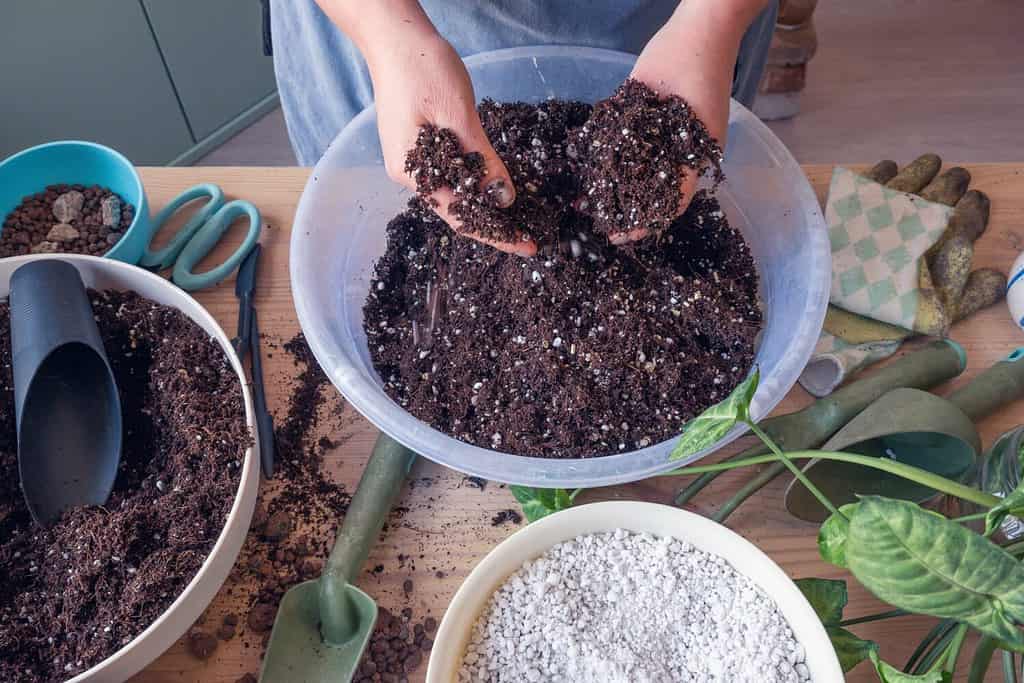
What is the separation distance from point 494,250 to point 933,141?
1835 mm

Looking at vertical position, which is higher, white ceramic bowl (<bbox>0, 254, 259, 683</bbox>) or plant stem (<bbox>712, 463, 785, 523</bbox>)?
white ceramic bowl (<bbox>0, 254, 259, 683</bbox>)

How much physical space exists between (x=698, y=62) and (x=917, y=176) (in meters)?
0.45

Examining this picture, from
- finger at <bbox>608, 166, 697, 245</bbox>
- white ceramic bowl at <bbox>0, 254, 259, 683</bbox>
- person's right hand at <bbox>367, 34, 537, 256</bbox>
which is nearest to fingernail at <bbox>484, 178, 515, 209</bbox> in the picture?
person's right hand at <bbox>367, 34, 537, 256</bbox>

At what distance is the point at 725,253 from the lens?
796mm

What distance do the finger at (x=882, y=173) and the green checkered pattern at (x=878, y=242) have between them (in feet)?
0.15

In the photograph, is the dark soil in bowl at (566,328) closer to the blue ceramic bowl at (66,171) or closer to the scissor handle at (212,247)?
the scissor handle at (212,247)

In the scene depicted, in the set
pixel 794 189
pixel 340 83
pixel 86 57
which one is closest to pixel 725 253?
pixel 794 189

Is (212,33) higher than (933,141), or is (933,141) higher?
(212,33)

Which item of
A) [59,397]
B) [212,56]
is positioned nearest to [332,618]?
[59,397]

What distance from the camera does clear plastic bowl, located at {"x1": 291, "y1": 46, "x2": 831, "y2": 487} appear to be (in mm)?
646

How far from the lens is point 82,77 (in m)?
1.68

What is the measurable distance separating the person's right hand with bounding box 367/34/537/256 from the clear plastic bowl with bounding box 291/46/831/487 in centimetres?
16

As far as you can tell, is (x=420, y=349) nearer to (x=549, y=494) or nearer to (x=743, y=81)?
(x=549, y=494)

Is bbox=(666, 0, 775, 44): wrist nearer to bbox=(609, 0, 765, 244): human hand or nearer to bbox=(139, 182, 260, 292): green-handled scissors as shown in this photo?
bbox=(609, 0, 765, 244): human hand
